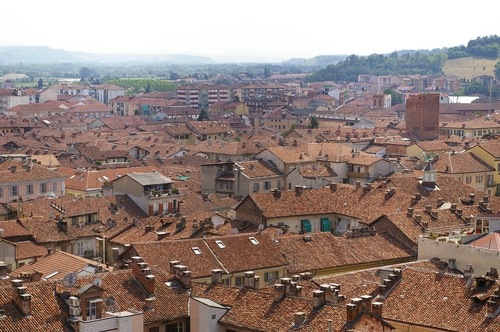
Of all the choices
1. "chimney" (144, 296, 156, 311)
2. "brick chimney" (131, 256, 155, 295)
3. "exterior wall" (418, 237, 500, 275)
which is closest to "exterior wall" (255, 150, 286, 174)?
"exterior wall" (418, 237, 500, 275)

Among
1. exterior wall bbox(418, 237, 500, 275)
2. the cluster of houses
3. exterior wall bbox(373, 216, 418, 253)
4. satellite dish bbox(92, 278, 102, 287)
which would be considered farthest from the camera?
exterior wall bbox(373, 216, 418, 253)

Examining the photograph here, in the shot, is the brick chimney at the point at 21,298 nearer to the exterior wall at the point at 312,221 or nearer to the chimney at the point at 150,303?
the chimney at the point at 150,303

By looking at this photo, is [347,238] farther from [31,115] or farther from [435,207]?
[31,115]

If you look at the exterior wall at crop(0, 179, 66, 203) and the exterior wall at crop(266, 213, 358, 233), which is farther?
the exterior wall at crop(0, 179, 66, 203)

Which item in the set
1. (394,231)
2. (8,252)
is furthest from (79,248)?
(394,231)

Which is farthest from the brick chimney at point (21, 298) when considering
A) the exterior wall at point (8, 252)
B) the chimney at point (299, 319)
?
the exterior wall at point (8, 252)

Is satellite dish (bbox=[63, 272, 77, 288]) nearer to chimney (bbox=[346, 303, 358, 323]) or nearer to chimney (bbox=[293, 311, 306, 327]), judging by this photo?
chimney (bbox=[293, 311, 306, 327])

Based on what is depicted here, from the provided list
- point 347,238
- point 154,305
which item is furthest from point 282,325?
point 347,238
